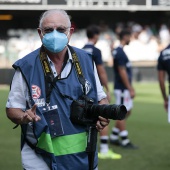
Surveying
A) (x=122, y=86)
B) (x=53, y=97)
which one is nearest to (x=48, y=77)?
(x=53, y=97)

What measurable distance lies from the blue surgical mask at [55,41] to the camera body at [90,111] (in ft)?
1.23

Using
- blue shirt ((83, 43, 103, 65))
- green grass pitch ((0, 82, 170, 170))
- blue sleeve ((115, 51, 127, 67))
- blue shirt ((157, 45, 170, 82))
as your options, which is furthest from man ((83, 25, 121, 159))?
blue shirt ((157, 45, 170, 82))

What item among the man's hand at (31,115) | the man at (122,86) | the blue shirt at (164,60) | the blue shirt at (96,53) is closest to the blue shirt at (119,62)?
the man at (122,86)

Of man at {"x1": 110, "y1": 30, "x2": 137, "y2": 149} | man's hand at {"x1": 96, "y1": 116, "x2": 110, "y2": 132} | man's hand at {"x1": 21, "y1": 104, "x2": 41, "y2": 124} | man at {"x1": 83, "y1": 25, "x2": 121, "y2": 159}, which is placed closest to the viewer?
man's hand at {"x1": 21, "y1": 104, "x2": 41, "y2": 124}

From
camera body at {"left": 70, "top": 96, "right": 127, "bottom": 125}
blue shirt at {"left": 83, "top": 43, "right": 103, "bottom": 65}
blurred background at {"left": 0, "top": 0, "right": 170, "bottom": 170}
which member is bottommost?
blurred background at {"left": 0, "top": 0, "right": 170, "bottom": 170}

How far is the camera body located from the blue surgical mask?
0.38m

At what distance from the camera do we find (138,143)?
1031 cm

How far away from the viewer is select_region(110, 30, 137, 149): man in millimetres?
9867

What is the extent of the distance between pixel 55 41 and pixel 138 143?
640cm

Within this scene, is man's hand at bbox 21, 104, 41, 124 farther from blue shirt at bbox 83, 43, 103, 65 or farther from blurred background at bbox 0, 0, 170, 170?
blue shirt at bbox 83, 43, 103, 65

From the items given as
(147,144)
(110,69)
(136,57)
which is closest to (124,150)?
(147,144)

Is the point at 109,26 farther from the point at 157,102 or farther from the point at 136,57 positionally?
the point at 157,102

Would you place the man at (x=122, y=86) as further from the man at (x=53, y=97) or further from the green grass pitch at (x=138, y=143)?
the man at (x=53, y=97)

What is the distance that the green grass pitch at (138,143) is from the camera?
8266mm
